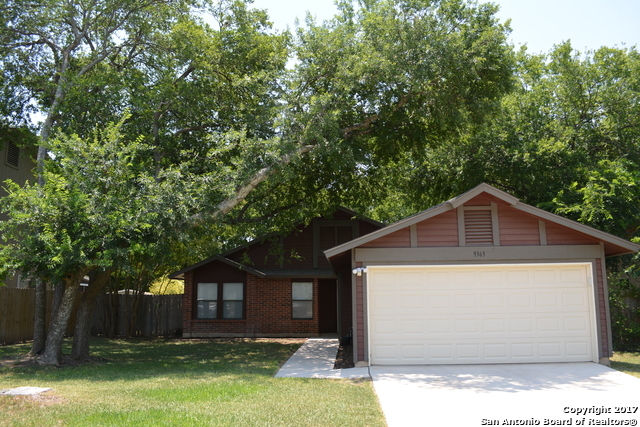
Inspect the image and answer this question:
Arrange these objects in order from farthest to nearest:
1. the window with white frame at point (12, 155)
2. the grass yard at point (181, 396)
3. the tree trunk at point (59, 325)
A: the window with white frame at point (12, 155) → the tree trunk at point (59, 325) → the grass yard at point (181, 396)

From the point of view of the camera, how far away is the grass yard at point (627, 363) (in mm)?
11516

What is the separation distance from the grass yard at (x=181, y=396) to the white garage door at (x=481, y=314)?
2324 mm

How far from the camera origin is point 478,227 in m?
12.5

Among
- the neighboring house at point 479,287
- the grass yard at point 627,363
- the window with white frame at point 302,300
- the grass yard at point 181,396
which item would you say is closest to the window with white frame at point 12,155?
the grass yard at point 181,396

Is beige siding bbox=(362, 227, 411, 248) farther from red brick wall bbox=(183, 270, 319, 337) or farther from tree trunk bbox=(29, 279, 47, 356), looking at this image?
red brick wall bbox=(183, 270, 319, 337)

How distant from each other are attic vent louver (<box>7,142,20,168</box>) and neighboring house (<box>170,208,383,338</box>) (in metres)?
7.40

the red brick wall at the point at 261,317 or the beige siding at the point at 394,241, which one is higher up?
the beige siding at the point at 394,241

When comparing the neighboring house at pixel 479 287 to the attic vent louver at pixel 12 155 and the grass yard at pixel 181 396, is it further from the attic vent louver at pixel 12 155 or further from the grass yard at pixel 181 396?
the attic vent louver at pixel 12 155

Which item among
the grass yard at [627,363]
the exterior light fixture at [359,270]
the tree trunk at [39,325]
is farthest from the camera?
the tree trunk at [39,325]

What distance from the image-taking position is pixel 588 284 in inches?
489

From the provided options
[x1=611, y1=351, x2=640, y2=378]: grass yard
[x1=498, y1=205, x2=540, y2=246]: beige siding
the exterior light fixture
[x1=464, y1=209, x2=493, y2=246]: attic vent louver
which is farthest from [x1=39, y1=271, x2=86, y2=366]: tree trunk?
[x1=611, y1=351, x2=640, y2=378]: grass yard

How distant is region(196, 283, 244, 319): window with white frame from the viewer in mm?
22625

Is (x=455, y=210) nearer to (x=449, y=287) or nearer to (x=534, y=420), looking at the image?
(x=449, y=287)

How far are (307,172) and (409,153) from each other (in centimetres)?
477
